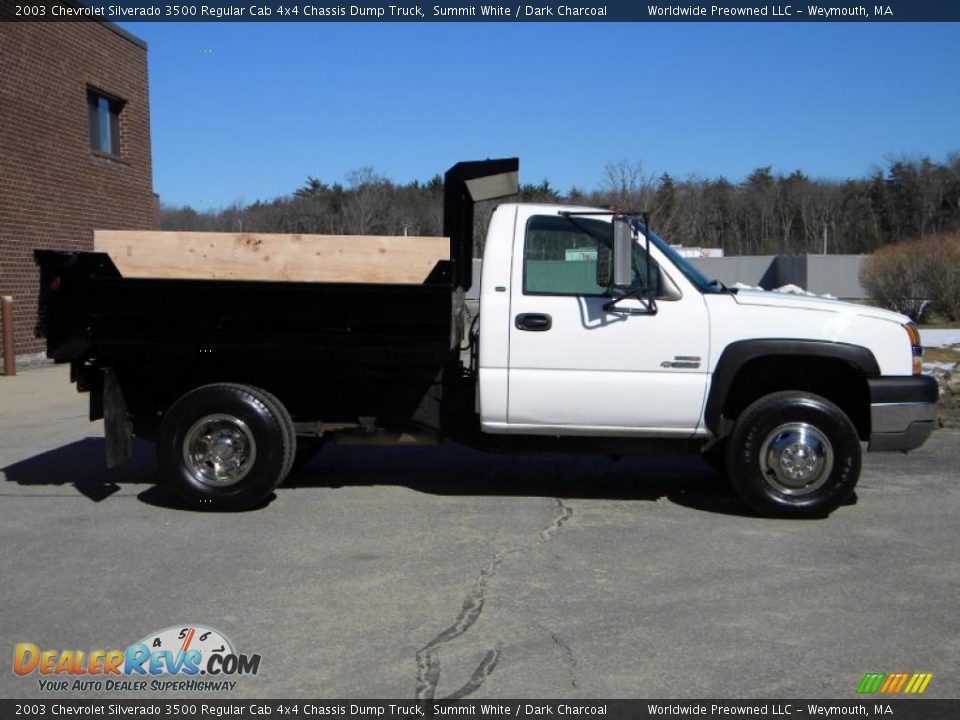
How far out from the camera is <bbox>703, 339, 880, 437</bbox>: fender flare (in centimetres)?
651

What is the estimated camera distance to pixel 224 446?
688 centimetres

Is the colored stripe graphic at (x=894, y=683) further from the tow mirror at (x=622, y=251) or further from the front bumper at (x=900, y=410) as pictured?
the tow mirror at (x=622, y=251)

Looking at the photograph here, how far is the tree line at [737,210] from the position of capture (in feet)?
107

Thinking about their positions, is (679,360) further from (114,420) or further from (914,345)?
(114,420)

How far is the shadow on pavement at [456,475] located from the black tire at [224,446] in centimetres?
34

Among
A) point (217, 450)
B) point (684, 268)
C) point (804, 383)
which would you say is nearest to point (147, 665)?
point (217, 450)

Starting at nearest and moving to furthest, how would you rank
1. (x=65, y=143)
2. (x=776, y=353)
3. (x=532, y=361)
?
(x=776, y=353) < (x=532, y=361) < (x=65, y=143)

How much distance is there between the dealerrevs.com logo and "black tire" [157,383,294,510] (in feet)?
Answer: 7.42

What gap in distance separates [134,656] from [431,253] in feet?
11.5

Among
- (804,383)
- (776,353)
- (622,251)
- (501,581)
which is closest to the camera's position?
(501,581)

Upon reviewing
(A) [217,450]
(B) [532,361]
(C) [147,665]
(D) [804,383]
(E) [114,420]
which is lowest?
(C) [147,665]

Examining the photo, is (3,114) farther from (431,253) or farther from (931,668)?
(931,668)

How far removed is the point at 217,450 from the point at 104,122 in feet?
52.3

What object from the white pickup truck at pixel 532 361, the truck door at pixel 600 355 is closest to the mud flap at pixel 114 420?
the white pickup truck at pixel 532 361
